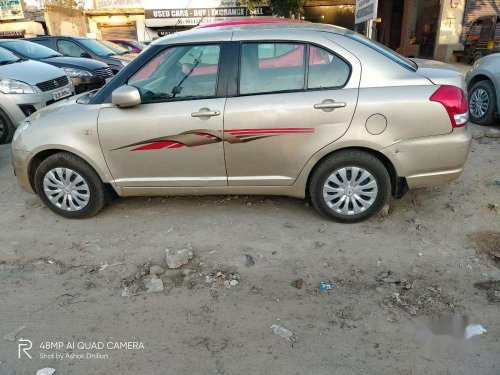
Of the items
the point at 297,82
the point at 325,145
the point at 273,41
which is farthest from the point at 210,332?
the point at 273,41

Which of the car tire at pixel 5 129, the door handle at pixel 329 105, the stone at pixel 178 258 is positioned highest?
the door handle at pixel 329 105

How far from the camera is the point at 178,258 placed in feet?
10.2

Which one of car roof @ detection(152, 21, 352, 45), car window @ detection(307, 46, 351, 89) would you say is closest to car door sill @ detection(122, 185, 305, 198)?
car window @ detection(307, 46, 351, 89)

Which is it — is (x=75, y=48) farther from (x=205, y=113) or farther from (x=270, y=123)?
(x=270, y=123)

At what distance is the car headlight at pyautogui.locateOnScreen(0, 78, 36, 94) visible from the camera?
6.27m

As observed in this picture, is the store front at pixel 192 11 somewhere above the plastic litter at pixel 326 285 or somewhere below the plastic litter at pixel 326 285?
above

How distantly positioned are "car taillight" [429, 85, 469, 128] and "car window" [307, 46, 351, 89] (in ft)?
2.61

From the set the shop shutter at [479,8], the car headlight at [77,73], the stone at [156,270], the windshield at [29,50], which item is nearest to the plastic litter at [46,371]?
the stone at [156,270]

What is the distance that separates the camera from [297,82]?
3.31m

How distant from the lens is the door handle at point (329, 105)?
321 cm

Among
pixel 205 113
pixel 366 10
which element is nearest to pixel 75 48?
pixel 366 10

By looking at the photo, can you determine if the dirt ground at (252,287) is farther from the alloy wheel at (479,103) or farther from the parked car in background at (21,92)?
the parked car in background at (21,92)

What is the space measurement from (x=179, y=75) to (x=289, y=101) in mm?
1031

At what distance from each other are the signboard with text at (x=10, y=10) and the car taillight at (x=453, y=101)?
101 ft
